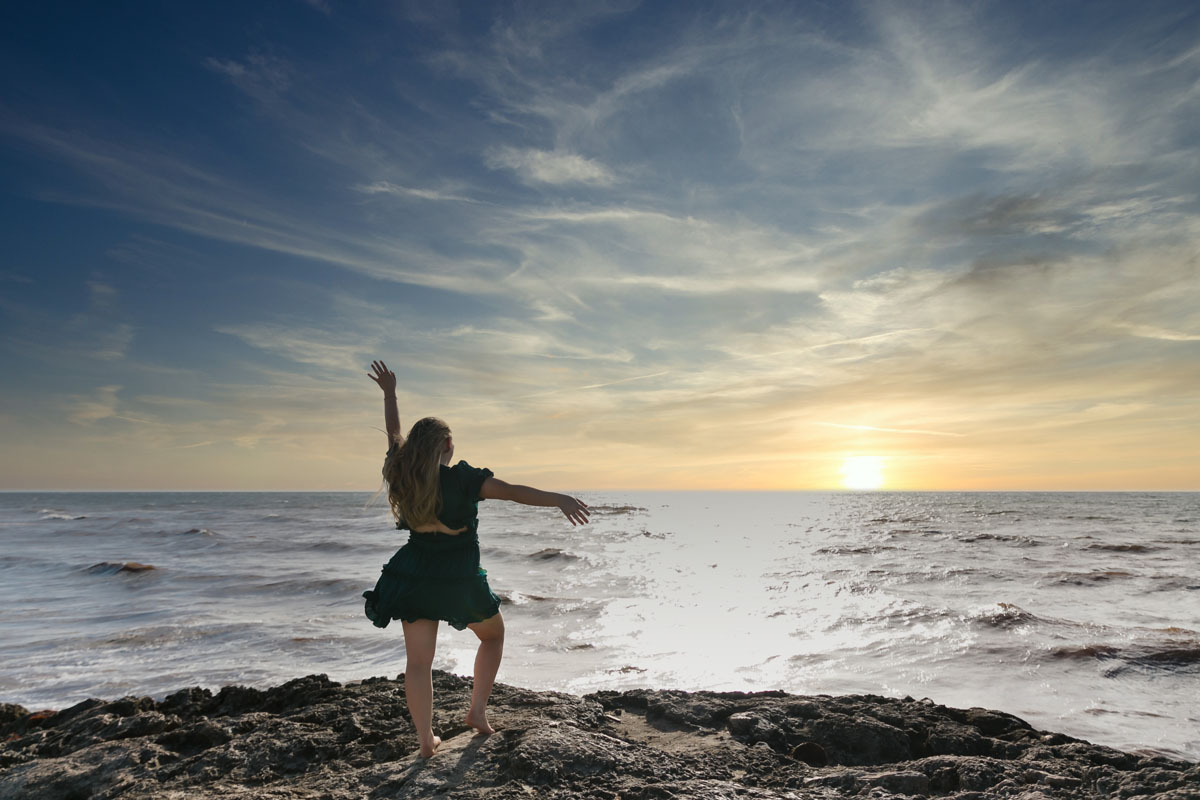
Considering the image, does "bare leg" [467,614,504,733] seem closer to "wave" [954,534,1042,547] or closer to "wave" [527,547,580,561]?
"wave" [527,547,580,561]

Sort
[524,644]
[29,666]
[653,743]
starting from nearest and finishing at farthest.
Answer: [653,743] < [29,666] < [524,644]

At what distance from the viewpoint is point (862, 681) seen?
7.68m

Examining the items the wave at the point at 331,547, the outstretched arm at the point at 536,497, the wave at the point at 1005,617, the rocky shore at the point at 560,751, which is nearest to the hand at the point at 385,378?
the outstretched arm at the point at 536,497

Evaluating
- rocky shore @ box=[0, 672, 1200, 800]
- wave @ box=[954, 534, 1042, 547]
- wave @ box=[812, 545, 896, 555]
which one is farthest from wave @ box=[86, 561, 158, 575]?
wave @ box=[954, 534, 1042, 547]

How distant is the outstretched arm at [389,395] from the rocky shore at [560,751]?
1.77m

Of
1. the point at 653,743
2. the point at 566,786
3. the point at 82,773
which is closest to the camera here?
the point at 566,786

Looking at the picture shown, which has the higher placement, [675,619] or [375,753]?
[375,753]

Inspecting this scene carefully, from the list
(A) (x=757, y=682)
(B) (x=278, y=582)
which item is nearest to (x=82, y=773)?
(A) (x=757, y=682)

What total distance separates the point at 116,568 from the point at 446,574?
20.1m

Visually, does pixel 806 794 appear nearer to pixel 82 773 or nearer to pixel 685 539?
pixel 82 773

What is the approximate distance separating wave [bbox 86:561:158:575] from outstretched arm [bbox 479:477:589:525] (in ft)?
63.8

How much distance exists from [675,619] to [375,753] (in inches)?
329

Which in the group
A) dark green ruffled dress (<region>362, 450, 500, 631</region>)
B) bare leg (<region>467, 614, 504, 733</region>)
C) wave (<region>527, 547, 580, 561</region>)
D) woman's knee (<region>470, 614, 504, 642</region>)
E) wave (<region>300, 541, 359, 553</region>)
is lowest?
wave (<region>527, 547, 580, 561</region>)

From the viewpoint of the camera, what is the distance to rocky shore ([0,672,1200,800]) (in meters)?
3.09
